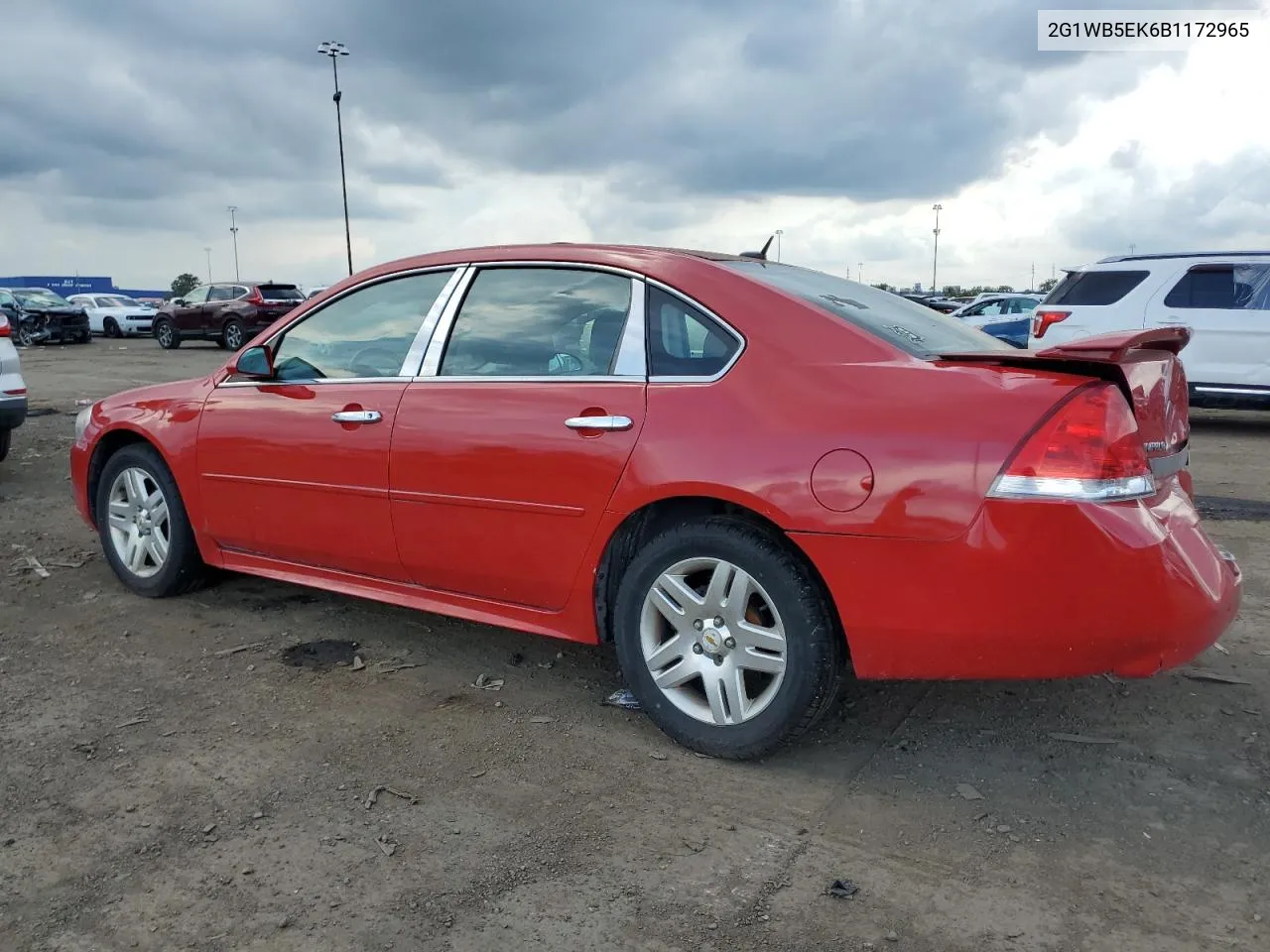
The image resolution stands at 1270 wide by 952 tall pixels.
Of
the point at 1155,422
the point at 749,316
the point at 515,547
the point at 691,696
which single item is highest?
the point at 749,316

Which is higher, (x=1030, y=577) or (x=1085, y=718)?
(x=1030, y=577)

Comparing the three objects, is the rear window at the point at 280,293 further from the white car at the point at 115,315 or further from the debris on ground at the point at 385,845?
the debris on ground at the point at 385,845

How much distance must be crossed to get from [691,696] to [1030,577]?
1096 mm

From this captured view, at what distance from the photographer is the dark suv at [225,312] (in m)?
25.3

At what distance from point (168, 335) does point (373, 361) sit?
25.3 m

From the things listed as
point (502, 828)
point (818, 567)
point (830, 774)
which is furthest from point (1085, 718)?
point (502, 828)

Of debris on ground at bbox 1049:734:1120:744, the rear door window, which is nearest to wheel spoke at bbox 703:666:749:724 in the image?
debris on ground at bbox 1049:734:1120:744

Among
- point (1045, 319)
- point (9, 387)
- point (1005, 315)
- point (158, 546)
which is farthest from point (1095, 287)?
point (1005, 315)

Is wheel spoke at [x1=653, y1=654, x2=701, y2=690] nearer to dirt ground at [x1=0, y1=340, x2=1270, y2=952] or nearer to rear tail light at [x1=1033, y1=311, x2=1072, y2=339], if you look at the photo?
dirt ground at [x1=0, y1=340, x2=1270, y2=952]

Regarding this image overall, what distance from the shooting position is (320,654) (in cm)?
401

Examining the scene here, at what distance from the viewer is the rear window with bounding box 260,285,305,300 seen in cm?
2561

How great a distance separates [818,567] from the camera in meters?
2.84

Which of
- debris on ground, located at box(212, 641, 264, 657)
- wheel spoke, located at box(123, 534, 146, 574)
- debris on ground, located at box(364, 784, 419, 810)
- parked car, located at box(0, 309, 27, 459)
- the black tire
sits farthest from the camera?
the black tire

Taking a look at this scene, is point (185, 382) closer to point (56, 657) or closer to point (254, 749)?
point (56, 657)
